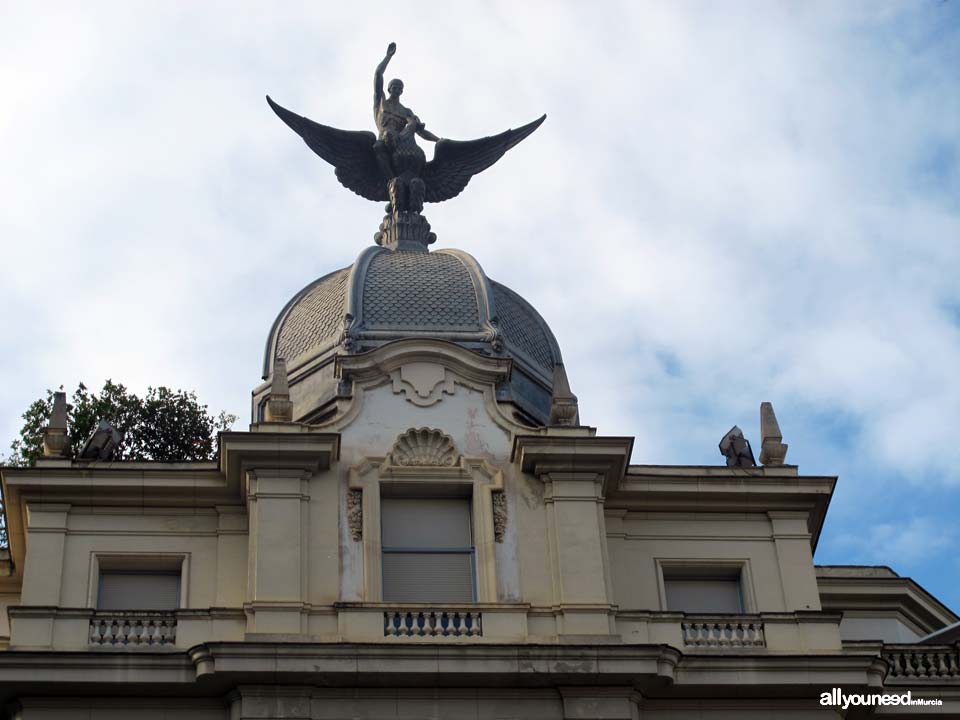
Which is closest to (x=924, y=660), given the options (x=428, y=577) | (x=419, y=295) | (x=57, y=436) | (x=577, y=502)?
(x=577, y=502)

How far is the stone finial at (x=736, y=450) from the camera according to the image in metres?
29.9

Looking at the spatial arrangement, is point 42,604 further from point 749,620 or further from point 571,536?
point 749,620

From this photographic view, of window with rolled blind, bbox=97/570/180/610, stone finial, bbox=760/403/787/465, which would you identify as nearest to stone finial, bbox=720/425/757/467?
stone finial, bbox=760/403/787/465

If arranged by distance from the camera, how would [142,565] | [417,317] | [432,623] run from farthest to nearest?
[417,317] → [142,565] → [432,623]

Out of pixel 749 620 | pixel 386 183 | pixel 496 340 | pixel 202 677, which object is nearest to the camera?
pixel 202 677

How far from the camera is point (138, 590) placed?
91.9 ft

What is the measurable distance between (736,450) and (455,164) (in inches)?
420

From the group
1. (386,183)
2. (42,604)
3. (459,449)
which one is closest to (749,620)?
(459,449)

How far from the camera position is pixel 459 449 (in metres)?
28.8

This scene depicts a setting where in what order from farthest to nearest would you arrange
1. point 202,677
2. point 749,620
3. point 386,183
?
1. point 386,183
2. point 749,620
3. point 202,677

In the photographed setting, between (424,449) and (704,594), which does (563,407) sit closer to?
(424,449)

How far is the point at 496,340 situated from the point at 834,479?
6346 millimetres

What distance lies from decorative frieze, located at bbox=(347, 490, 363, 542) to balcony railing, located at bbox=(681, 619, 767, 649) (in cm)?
513

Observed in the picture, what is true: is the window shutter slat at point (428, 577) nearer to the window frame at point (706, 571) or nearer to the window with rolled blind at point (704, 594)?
the window frame at point (706, 571)
